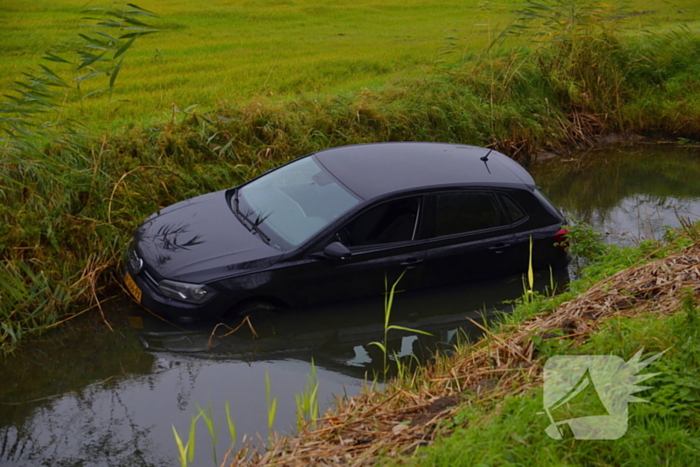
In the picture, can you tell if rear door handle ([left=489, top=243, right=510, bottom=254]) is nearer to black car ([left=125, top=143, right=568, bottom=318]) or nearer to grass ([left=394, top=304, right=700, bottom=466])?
black car ([left=125, top=143, right=568, bottom=318])

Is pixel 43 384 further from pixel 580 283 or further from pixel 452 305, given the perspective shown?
pixel 580 283

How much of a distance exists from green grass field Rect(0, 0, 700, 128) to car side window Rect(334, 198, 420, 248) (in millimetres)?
3212

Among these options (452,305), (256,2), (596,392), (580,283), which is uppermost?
(256,2)

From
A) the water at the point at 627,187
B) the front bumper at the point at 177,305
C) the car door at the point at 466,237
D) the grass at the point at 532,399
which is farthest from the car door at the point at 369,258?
the water at the point at 627,187

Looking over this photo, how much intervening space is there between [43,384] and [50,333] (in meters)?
0.87

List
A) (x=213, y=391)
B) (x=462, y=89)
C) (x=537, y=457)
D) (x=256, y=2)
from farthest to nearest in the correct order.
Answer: (x=256, y=2) < (x=462, y=89) < (x=213, y=391) < (x=537, y=457)

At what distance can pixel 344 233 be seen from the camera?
20.9 ft

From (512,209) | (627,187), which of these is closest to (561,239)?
(512,209)

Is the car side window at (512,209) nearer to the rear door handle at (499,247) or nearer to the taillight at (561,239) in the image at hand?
the rear door handle at (499,247)

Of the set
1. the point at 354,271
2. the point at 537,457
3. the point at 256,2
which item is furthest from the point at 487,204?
the point at 256,2

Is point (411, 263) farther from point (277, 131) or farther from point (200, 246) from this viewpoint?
point (277, 131)

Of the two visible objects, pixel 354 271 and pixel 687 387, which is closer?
pixel 687 387

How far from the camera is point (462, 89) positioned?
12.1 m

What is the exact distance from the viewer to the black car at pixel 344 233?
6.10 meters
